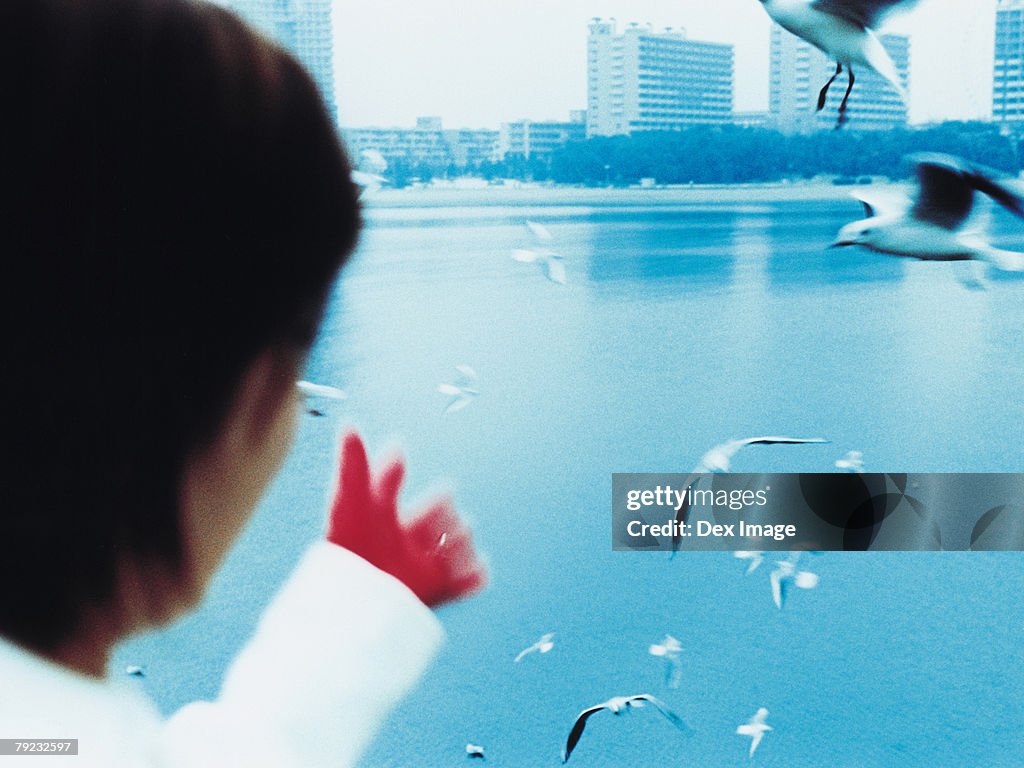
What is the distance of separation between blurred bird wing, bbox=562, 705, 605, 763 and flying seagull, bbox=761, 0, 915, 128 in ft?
3.45

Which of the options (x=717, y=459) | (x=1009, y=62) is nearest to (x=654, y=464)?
(x=717, y=459)

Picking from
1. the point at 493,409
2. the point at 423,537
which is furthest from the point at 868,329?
the point at 423,537

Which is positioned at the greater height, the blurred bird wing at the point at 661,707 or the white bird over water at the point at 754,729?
the blurred bird wing at the point at 661,707

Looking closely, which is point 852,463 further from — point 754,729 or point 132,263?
point 132,263

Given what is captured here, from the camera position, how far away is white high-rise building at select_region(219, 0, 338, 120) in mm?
1457

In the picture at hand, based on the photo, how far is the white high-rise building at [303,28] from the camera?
4.78 feet

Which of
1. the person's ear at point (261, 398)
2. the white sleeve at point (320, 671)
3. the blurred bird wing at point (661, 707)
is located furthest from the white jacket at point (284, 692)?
the blurred bird wing at point (661, 707)

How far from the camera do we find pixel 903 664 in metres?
1.62

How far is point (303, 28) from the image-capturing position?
A: 4.95 ft

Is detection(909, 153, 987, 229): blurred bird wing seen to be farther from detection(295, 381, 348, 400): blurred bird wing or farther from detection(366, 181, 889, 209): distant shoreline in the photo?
detection(295, 381, 348, 400): blurred bird wing

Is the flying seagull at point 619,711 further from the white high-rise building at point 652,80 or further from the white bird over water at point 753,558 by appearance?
the white high-rise building at point 652,80

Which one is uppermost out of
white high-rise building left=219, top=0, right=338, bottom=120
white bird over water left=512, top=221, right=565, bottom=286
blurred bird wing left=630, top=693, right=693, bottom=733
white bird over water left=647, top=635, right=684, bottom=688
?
white high-rise building left=219, top=0, right=338, bottom=120

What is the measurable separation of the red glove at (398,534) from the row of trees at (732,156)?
49 centimetres

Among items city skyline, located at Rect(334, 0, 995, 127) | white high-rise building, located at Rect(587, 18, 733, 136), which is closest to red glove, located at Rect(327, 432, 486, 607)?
city skyline, located at Rect(334, 0, 995, 127)
